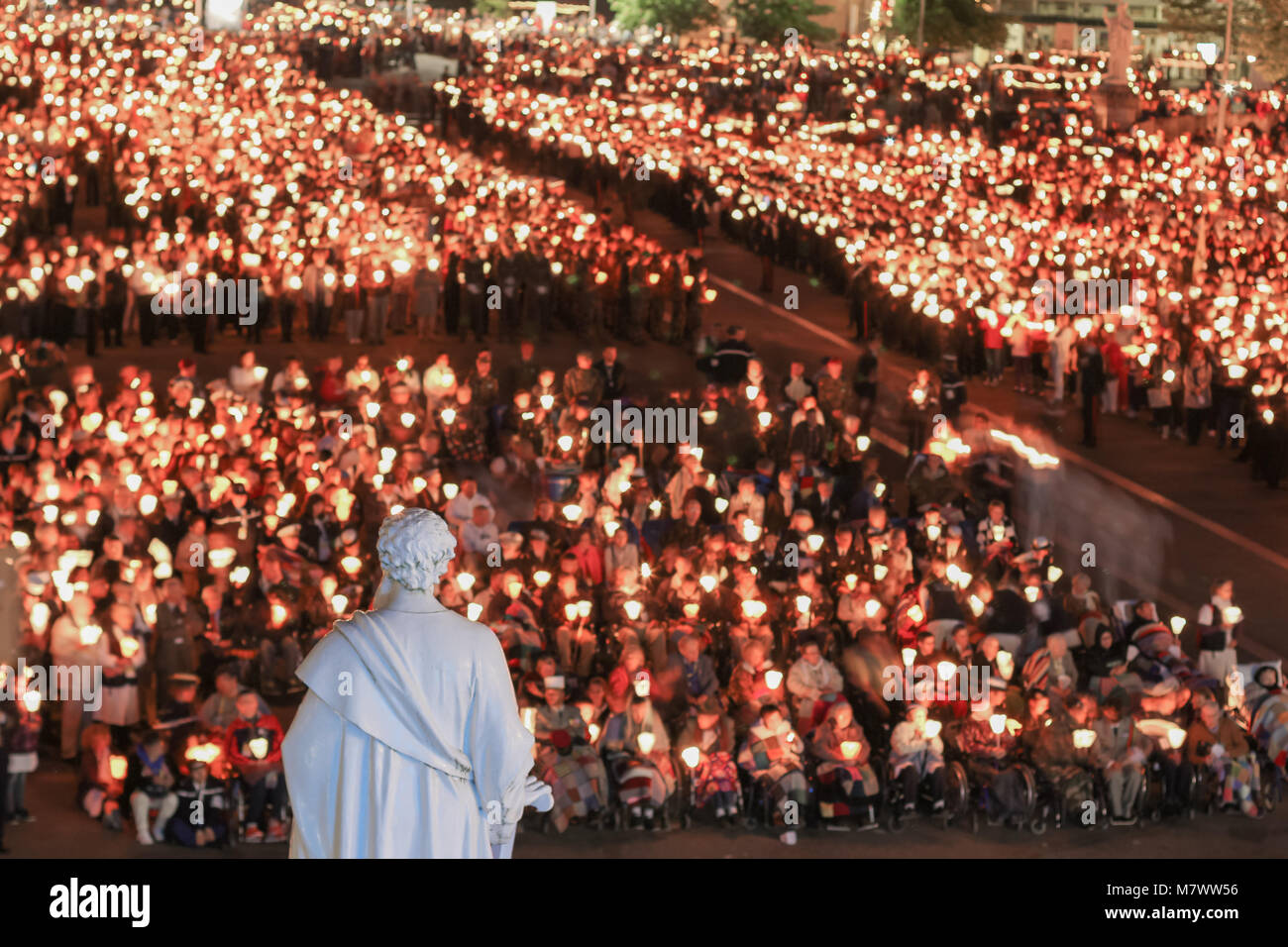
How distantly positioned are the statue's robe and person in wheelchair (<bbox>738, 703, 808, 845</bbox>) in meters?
8.00

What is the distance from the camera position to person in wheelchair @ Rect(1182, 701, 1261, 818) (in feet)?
41.9

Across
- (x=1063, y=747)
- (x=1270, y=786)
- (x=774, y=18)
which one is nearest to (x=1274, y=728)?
(x=1270, y=786)

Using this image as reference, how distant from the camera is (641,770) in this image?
40.4 feet

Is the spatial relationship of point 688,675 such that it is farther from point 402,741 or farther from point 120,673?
point 402,741

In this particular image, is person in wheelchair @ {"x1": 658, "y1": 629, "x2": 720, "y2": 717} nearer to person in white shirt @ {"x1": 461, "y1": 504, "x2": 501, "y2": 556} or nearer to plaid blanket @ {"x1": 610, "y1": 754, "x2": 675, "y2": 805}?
plaid blanket @ {"x1": 610, "y1": 754, "x2": 675, "y2": 805}

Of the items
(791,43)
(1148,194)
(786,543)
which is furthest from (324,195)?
(791,43)

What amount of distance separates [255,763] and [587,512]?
4745 mm

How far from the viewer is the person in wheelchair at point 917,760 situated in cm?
1254

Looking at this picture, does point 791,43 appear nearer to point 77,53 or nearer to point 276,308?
→ point 77,53

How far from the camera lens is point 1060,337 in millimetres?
24438

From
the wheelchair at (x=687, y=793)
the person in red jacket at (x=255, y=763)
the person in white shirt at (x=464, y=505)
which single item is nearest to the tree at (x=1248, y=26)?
the person in white shirt at (x=464, y=505)

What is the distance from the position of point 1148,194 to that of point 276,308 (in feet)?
52.4

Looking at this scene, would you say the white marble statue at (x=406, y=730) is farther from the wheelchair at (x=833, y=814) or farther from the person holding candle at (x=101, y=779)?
the wheelchair at (x=833, y=814)

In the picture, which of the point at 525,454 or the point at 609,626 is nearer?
the point at 609,626
